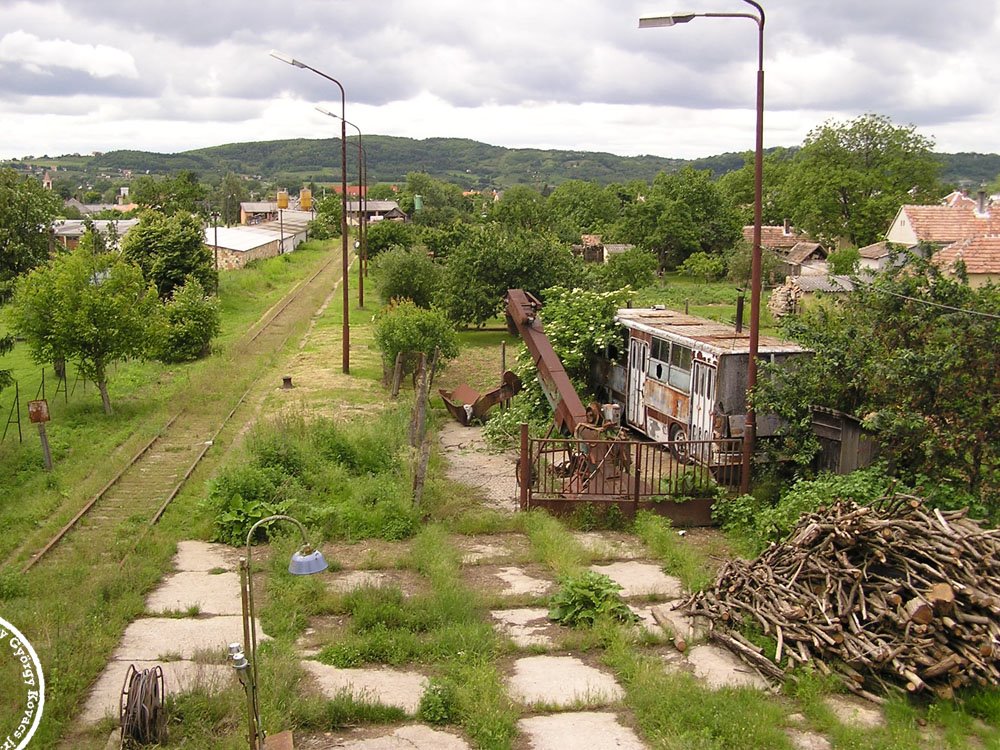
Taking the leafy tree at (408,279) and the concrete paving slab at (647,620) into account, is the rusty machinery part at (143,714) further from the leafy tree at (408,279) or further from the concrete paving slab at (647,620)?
the leafy tree at (408,279)

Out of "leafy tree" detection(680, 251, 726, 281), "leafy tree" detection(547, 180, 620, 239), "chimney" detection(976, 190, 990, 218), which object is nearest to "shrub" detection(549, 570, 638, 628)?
"chimney" detection(976, 190, 990, 218)

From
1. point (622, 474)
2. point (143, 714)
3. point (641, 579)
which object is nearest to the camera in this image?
point (143, 714)

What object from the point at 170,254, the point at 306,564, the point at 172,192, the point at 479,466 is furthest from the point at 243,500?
the point at 172,192

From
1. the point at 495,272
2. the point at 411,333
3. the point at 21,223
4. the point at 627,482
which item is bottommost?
the point at 627,482

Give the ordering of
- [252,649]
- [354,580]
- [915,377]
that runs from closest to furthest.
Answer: [252,649] → [354,580] → [915,377]

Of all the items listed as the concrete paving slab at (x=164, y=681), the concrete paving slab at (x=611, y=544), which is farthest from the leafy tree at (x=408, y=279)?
the concrete paving slab at (x=164, y=681)

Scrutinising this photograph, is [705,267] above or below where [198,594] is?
above

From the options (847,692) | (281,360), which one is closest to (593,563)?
(847,692)

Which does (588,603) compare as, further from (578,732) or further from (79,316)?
(79,316)

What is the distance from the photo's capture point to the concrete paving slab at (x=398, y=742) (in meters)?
7.77

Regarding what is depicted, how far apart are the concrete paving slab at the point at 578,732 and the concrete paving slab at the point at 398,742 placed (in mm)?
635

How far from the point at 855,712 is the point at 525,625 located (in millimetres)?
3598

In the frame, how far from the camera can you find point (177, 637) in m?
9.82

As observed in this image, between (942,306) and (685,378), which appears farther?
(685,378)
